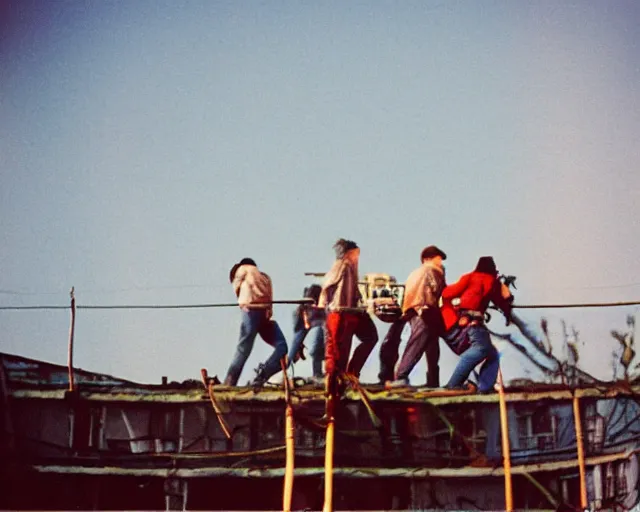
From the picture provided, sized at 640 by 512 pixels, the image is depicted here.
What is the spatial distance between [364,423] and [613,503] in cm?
93

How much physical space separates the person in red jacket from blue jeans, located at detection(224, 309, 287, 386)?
2.03ft

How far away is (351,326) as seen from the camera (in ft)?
13.7

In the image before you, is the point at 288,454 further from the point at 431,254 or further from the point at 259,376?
the point at 431,254

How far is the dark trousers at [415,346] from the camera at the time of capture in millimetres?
4176

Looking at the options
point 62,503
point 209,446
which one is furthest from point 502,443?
point 62,503

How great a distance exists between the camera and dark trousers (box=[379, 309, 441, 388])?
4176mm

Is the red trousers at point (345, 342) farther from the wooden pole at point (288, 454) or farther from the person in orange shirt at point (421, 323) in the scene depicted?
the wooden pole at point (288, 454)

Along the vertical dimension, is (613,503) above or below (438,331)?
below

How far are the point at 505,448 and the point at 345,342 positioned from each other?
2.26ft

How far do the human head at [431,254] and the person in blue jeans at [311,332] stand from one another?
0.40 metres

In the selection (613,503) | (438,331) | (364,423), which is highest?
(438,331)

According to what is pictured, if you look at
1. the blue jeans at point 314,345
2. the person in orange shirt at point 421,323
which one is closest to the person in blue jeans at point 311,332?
the blue jeans at point 314,345

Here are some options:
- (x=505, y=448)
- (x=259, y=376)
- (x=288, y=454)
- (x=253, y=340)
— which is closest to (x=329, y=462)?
(x=288, y=454)

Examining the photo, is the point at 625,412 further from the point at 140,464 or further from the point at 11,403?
the point at 11,403
